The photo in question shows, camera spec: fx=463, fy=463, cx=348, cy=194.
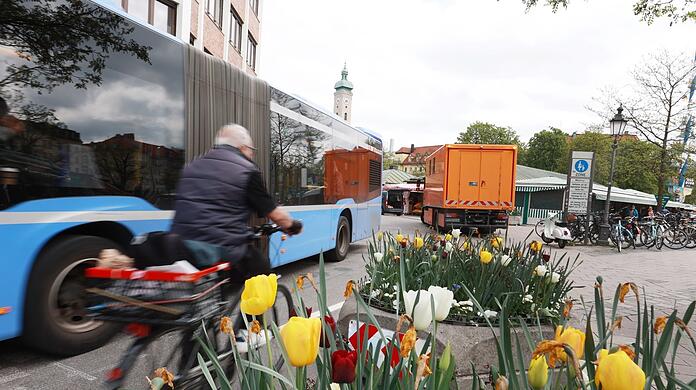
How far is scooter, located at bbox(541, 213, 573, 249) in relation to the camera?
14.4m

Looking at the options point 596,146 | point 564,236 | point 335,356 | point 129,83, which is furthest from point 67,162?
point 596,146

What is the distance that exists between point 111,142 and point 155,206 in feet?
2.60

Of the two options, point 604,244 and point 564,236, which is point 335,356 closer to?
point 564,236

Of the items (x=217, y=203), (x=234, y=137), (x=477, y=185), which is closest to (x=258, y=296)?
(x=217, y=203)

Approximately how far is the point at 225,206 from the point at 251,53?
29.6m

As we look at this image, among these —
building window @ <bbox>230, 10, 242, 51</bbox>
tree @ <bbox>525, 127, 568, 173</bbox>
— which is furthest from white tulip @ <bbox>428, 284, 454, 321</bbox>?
tree @ <bbox>525, 127, 568, 173</bbox>

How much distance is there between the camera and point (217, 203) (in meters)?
2.82

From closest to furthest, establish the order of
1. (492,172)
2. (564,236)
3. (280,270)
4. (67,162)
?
(67,162) < (280,270) < (564,236) < (492,172)

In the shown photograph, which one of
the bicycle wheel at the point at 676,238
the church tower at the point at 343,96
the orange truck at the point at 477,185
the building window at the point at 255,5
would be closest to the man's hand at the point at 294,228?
the orange truck at the point at 477,185

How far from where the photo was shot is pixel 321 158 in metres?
8.59

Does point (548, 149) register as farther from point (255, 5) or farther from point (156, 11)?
point (156, 11)

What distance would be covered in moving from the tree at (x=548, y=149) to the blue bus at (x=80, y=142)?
2756 inches

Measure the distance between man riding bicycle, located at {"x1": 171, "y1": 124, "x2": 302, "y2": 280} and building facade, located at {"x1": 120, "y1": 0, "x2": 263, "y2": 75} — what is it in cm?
1138

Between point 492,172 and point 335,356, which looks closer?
point 335,356
